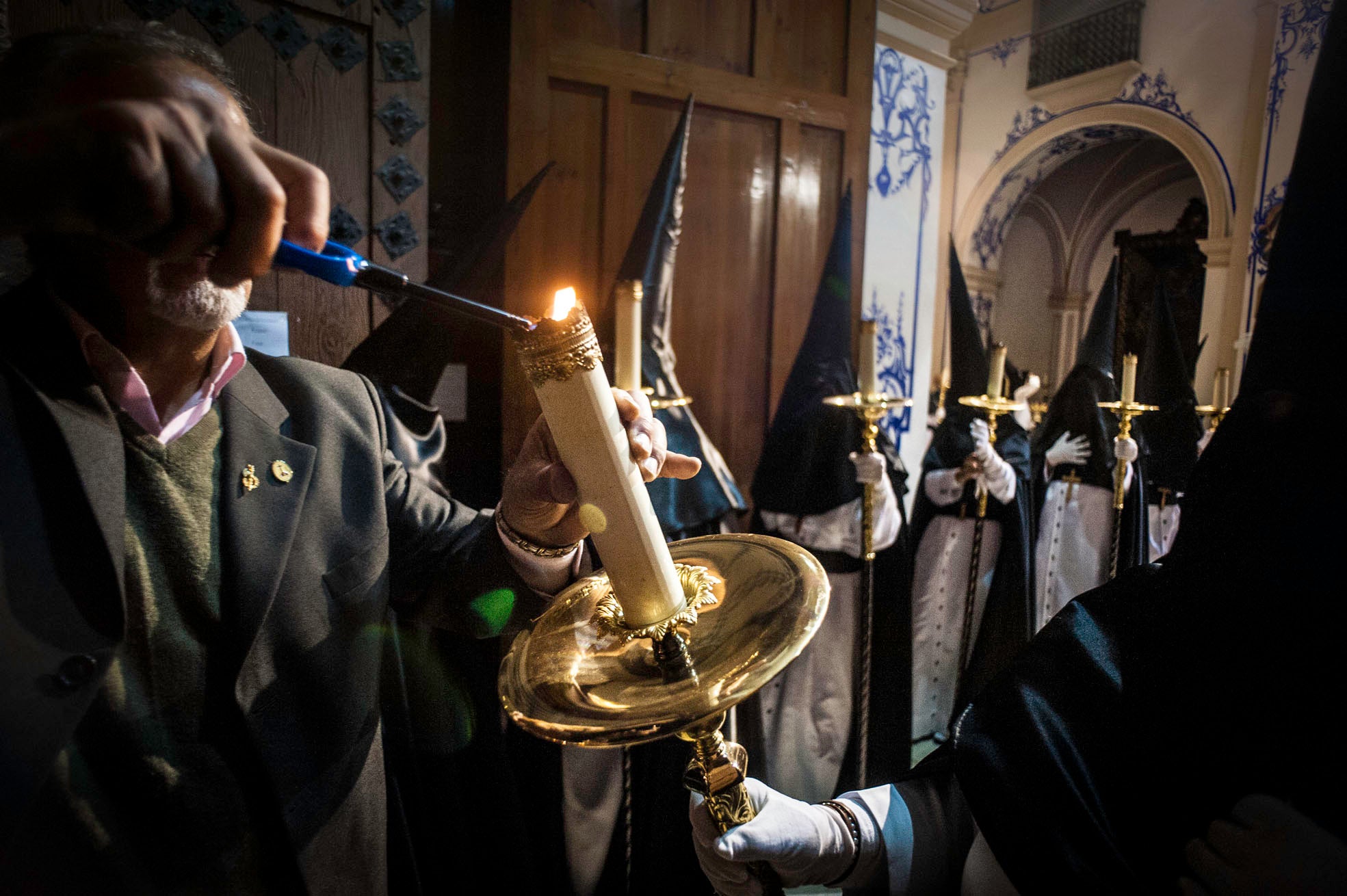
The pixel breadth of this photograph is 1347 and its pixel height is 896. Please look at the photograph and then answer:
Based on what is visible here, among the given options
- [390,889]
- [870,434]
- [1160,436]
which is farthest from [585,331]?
[1160,436]

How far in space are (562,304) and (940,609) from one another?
3216mm

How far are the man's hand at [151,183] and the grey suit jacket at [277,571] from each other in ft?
0.90

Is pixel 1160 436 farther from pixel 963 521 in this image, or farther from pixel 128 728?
pixel 128 728

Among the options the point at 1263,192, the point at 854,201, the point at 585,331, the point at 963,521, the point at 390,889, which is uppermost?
the point at 1263,192

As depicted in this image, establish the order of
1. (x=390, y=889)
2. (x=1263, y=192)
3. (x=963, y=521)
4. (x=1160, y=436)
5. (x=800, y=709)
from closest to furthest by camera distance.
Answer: (x=390, y=889)
(x=800, y=709)
(x=963, y=521)
(x=1160, y=436)
(x=1263, y=192)

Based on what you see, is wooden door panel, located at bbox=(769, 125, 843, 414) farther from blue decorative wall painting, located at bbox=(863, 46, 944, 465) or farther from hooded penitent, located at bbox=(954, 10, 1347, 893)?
hooded penitent, located at bbox=(954, 10, 1347, 893)

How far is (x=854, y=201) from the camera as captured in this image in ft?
8.65

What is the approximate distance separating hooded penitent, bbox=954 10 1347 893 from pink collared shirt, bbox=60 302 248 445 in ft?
3.58

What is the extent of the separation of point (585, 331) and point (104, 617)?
617 mm

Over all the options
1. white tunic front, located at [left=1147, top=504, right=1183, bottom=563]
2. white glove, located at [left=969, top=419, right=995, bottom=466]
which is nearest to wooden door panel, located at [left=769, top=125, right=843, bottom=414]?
white glove, located at [left=969, top=419, right=995, bottom=466]

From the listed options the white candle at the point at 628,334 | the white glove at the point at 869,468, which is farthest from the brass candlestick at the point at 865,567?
the white candle at the point at 628,334

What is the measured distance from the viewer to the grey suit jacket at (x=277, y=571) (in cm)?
71

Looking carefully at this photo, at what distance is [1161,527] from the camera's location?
12.6 ft

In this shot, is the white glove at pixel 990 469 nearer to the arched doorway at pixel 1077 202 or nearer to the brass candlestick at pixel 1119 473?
the brass candlestick at pixel 1119 473
